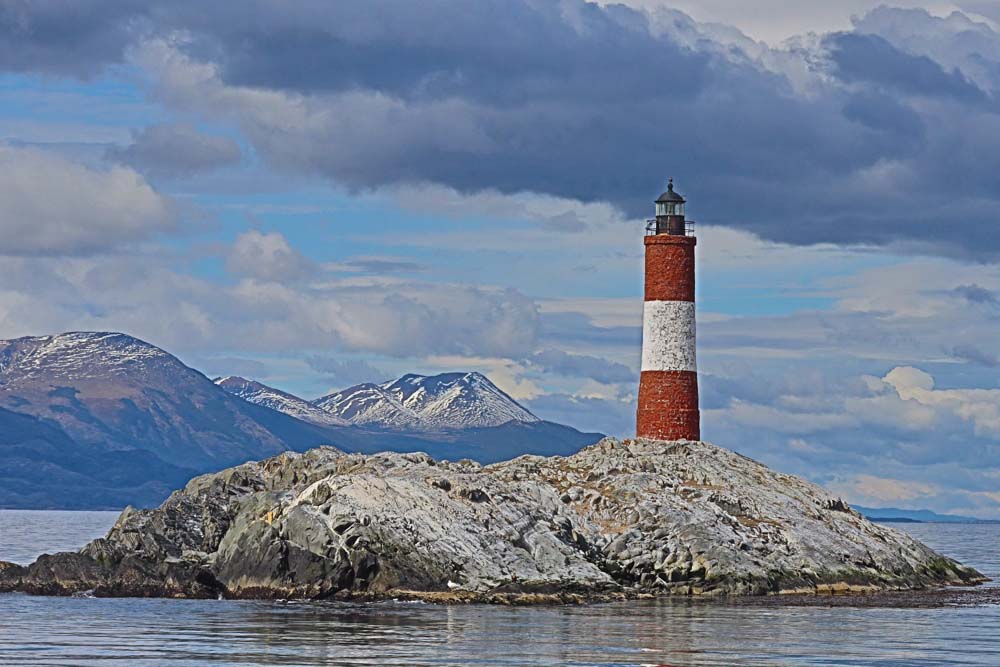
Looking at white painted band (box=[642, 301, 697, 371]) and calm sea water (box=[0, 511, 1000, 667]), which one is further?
white painted band (box=[642, 301, 697, 371])

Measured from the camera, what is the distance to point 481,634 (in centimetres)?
4516

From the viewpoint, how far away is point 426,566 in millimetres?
55406

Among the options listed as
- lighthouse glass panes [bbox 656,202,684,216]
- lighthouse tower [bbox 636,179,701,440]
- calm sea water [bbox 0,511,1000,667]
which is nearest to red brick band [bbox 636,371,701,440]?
lighthouse tower [bbox 636,179,701,440]

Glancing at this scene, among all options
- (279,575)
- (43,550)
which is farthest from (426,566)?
(43,550)

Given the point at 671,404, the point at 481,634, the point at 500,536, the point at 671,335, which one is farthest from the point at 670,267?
the point at 481,634

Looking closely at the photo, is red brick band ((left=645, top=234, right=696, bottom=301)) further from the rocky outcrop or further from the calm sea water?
the calm sea water

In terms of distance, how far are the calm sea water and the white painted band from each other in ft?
51.1

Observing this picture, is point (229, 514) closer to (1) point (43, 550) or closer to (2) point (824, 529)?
(2) point (824, 529)

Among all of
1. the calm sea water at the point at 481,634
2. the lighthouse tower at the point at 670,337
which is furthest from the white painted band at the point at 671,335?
the calm sea water at the point at 481,634

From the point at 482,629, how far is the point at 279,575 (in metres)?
11.5

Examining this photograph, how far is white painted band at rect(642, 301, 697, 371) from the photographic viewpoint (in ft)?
224

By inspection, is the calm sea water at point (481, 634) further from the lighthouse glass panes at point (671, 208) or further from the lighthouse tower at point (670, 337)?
the lighthouse glass panes at point (671, 208)

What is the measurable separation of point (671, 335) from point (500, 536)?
14919mm

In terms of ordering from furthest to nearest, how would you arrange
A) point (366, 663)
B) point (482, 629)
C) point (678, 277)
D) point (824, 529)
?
point (678, 277), point (824, 529), point (482, 629), point (366, 663)
